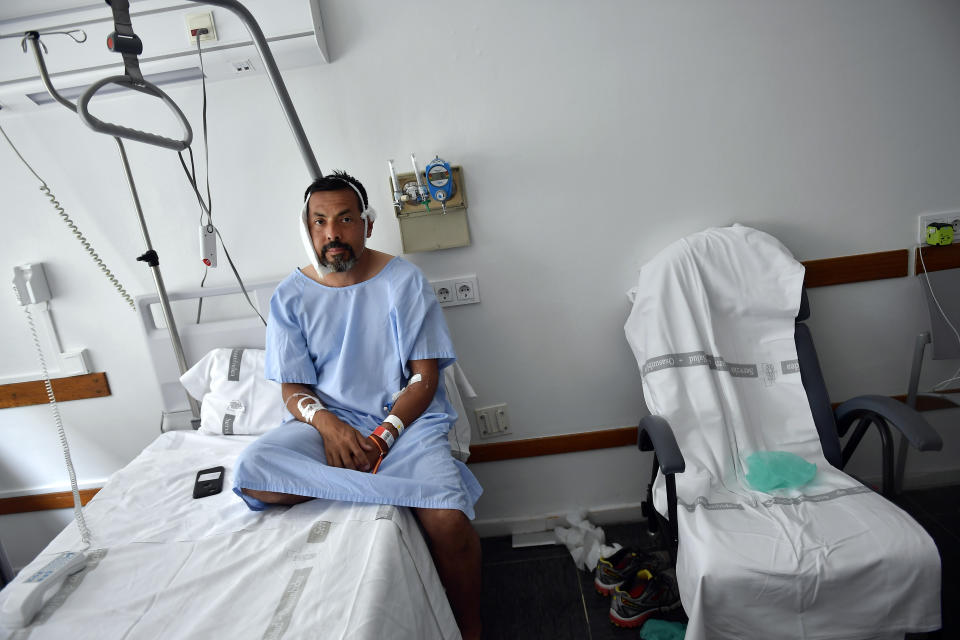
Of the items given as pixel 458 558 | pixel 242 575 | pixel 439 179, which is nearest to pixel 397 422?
pixel 458 558

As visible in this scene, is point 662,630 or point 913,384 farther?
point 913,384

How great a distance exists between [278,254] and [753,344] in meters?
1.68

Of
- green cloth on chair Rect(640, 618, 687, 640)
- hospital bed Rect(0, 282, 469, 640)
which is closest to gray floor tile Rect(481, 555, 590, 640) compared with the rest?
green cloth on chair Rect(640, 618, 687, 640)

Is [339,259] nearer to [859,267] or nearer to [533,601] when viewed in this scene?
[533,601]

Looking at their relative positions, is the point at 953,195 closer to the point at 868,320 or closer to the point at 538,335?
the point at 868,320

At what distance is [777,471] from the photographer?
58.6 inches

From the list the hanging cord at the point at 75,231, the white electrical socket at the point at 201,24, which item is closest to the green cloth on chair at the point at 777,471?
the white electrical socket at the point at 201,24

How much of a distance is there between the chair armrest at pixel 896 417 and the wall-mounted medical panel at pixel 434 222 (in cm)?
129

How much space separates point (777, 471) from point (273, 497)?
140 centimetres

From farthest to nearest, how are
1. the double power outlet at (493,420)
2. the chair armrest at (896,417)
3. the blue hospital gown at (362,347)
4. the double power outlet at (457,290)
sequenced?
the double power outlet at (493,420), the double power outlet at (457,290), the blue hospital gown at (362,347), the chair armrest at (896,417)

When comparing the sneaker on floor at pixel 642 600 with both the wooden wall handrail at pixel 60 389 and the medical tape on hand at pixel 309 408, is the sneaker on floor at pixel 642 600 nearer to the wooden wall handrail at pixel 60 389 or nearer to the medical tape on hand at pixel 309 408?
the medical tape on hand at pixel 309 408

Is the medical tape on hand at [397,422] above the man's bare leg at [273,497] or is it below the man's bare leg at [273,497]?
above

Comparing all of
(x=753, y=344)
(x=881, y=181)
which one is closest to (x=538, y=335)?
(x=753, y=344)

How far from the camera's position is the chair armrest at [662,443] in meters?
1.32
